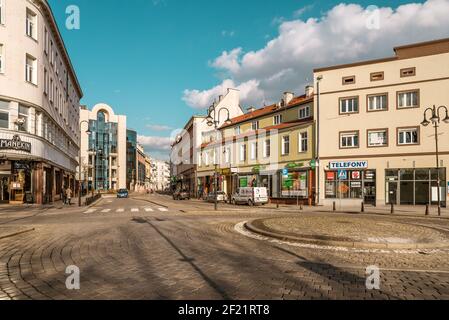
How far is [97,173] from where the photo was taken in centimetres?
9212

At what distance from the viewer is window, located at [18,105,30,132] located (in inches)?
1027

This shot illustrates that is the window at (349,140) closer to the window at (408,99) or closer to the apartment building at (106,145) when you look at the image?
the window at (408,99)

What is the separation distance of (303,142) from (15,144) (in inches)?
1042

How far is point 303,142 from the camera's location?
33.8 metres

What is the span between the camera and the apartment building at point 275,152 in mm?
33300

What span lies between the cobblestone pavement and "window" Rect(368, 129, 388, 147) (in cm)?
2269

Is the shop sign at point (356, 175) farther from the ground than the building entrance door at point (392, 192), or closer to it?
farther from the ground

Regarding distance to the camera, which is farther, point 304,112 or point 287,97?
point 287,97

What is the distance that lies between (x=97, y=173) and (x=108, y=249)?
3531 inches

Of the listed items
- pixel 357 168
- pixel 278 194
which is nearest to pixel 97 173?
pixel 278 194

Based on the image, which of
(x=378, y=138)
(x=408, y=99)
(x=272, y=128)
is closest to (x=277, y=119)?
(x=272, y=128)

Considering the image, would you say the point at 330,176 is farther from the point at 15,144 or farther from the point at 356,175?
the point at 15,144

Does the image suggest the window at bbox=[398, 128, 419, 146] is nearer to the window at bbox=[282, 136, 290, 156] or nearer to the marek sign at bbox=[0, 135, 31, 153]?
the window at bbox=[282, 136, 290, 156]

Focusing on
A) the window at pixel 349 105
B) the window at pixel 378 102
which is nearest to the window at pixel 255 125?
the window at pixel 349 105
